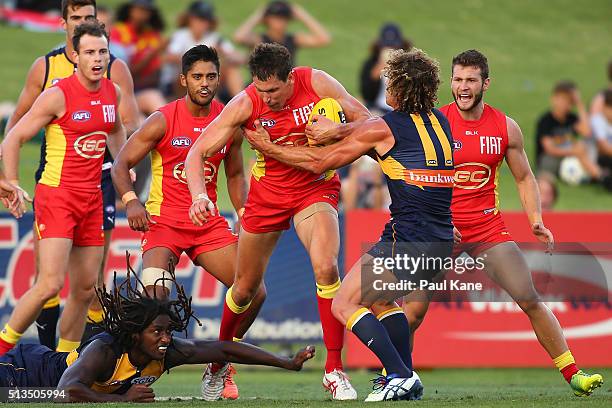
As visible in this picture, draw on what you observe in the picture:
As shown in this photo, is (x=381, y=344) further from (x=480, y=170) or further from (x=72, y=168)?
(x=72, y=168)

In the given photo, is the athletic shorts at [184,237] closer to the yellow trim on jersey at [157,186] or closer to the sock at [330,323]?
the yellow trim on jersey at [157,186]

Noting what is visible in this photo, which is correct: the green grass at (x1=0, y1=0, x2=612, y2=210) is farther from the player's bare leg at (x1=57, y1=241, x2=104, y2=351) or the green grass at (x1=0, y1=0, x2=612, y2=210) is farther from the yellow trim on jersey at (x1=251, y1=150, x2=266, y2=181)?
the yellow trim on jersey at (x1=251, y1=150, x2=266, y2=181)

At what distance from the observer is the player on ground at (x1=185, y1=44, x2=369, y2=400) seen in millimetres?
8859

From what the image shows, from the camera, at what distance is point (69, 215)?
33.0 ft

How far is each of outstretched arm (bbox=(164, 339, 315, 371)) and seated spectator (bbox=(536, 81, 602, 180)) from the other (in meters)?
11.5

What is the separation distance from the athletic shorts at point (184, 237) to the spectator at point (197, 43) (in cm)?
848

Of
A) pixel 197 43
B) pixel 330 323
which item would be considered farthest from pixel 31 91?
pixel 197 43

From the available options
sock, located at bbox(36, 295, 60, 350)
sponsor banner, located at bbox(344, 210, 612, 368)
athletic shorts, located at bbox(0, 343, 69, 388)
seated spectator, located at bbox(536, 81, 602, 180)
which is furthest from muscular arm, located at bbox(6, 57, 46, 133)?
seated spectator, located at bbox(536, 81, 602, 180)

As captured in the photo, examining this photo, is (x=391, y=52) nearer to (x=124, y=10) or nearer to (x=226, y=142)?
(x=226, y=142)

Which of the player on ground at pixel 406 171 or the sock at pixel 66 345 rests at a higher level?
the player on ground at pixel 406 171

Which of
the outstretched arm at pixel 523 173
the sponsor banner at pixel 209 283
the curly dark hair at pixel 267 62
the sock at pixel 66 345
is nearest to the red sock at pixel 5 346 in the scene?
the sock at pixel 66 345

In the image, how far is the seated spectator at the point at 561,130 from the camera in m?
19.1

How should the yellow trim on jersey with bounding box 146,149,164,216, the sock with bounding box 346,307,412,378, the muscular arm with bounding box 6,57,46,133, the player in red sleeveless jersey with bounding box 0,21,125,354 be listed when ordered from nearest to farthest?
the sock with bounding box 346,307,412,378 → the yellow trim on jersey with bounding box 146,149,164,216 → the player in red sleeveless jersey with bounding box 0,21,125,354 → the muscular arm with bounding box 6,57,46,133

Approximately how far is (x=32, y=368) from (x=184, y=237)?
5.30 ft
